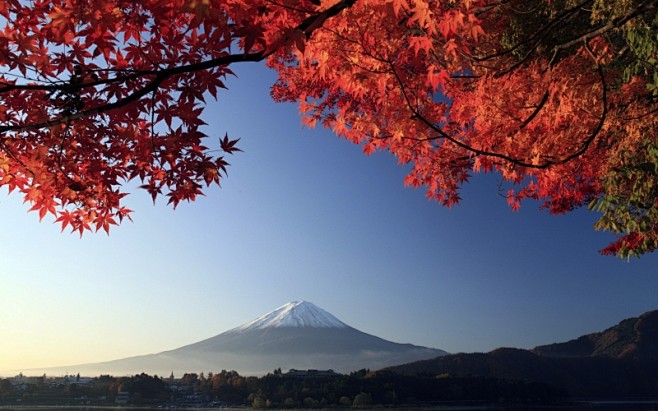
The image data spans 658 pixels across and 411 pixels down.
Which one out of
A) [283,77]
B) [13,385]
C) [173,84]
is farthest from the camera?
[13,385]

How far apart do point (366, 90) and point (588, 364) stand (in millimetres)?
91552

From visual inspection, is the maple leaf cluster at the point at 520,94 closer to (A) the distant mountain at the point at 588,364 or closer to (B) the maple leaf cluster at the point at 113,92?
(B) the maple leaf cluster at the point at 113,92

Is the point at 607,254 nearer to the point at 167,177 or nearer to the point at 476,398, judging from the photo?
the point at 167,177

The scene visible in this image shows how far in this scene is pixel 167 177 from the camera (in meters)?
4.64

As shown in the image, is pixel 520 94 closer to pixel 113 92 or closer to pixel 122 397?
pixel 113 92

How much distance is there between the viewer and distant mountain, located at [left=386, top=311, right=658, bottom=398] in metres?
69.1

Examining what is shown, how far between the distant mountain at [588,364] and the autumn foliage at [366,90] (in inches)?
2497

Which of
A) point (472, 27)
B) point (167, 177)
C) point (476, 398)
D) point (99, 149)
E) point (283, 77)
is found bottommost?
point (476, 398)

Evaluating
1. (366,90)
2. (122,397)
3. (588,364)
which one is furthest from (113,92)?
(588,364)

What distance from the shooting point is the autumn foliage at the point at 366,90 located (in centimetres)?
360

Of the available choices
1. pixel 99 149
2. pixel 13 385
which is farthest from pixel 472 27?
pixel 13 385

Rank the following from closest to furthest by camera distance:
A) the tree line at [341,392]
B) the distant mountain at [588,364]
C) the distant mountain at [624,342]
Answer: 1. the tree line at [341,392]
2. the distant mountain at [588,364]
3. the distant mountain at [624,342]

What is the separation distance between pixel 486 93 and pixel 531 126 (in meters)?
0.73

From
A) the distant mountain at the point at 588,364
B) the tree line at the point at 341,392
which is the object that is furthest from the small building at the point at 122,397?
the distant mountain at the point at 588,364
